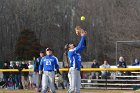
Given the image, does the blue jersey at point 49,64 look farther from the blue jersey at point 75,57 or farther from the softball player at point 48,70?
the blue jersey at point 75,57

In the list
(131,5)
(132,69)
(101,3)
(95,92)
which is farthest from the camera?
(101,3)

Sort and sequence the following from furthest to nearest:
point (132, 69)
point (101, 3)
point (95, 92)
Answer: point (101, 3)
point (132, 69)
point (95, 92)

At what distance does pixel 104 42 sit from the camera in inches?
2338

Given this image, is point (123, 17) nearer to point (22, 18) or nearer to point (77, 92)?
point (22, 18)

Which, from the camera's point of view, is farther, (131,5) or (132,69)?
(131,5)

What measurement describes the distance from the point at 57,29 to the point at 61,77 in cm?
3863

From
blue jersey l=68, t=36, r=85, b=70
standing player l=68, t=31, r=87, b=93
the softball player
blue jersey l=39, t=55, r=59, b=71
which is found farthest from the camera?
blue jersey l=39, t=55, r=59, b=71

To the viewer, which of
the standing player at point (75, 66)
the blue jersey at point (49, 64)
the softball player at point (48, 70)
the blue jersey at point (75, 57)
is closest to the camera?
the standing player at point (75, 66)

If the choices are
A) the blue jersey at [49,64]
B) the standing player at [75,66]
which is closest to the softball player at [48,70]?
the blue jersey at [49,64]

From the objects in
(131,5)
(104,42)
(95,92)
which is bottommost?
(95,92)

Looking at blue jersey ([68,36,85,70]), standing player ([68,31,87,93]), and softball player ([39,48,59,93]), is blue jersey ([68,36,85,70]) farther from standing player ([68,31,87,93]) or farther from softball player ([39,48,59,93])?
softball player ([39,48,59,93])

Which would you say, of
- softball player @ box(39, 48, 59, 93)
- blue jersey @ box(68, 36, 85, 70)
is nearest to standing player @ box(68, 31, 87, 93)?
blue jersey @ box(68, 36, 85, 70)

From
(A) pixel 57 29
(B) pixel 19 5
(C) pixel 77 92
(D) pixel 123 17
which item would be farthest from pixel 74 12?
(C) pixel 77 92

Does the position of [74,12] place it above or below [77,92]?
above
